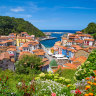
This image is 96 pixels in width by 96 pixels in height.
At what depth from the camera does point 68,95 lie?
4312 millimetres

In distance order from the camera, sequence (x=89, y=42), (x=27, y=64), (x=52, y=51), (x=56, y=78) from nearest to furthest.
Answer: (x=56, y=78)
(x=27, y=64)
(x=52, y=51)
(x=89, y=42)

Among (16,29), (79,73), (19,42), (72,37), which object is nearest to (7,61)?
(79,73)

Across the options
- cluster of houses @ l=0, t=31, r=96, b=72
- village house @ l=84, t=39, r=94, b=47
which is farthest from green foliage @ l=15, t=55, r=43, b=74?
village house @ l=84, t=39, r=94, b=47

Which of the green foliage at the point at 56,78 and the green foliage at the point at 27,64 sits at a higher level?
the green foliage at the point at 56,78

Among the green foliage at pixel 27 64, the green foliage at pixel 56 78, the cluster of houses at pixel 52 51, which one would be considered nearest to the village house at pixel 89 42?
the cluster of houses at pixel 52 51

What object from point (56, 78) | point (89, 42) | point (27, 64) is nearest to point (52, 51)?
point (89, 42)

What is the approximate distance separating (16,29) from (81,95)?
3311 inches

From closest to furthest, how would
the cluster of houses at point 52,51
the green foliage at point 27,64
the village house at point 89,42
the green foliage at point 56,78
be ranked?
the green foliage at point 56,78 < the green foliage at point 27,64 < the cluster of houses at point 52,51 < the village house at point 89,42

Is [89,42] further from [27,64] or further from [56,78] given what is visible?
[56,78]

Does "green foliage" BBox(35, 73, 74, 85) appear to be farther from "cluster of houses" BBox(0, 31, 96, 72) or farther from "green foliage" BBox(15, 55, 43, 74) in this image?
"cluster of houses" BBox(0, 31, 96, 72)

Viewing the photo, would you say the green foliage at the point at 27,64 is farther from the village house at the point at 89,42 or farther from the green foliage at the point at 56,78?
the village house at the point at 89,42

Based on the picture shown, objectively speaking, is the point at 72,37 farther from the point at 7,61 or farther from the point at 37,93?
the point at 37,93

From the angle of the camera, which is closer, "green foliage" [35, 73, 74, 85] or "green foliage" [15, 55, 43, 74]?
"green foliage" [35, 73, 74, 85]

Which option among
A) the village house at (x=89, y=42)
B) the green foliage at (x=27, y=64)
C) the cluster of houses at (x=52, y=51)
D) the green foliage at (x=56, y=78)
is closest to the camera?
the green foliage at (x=56, y=78)
